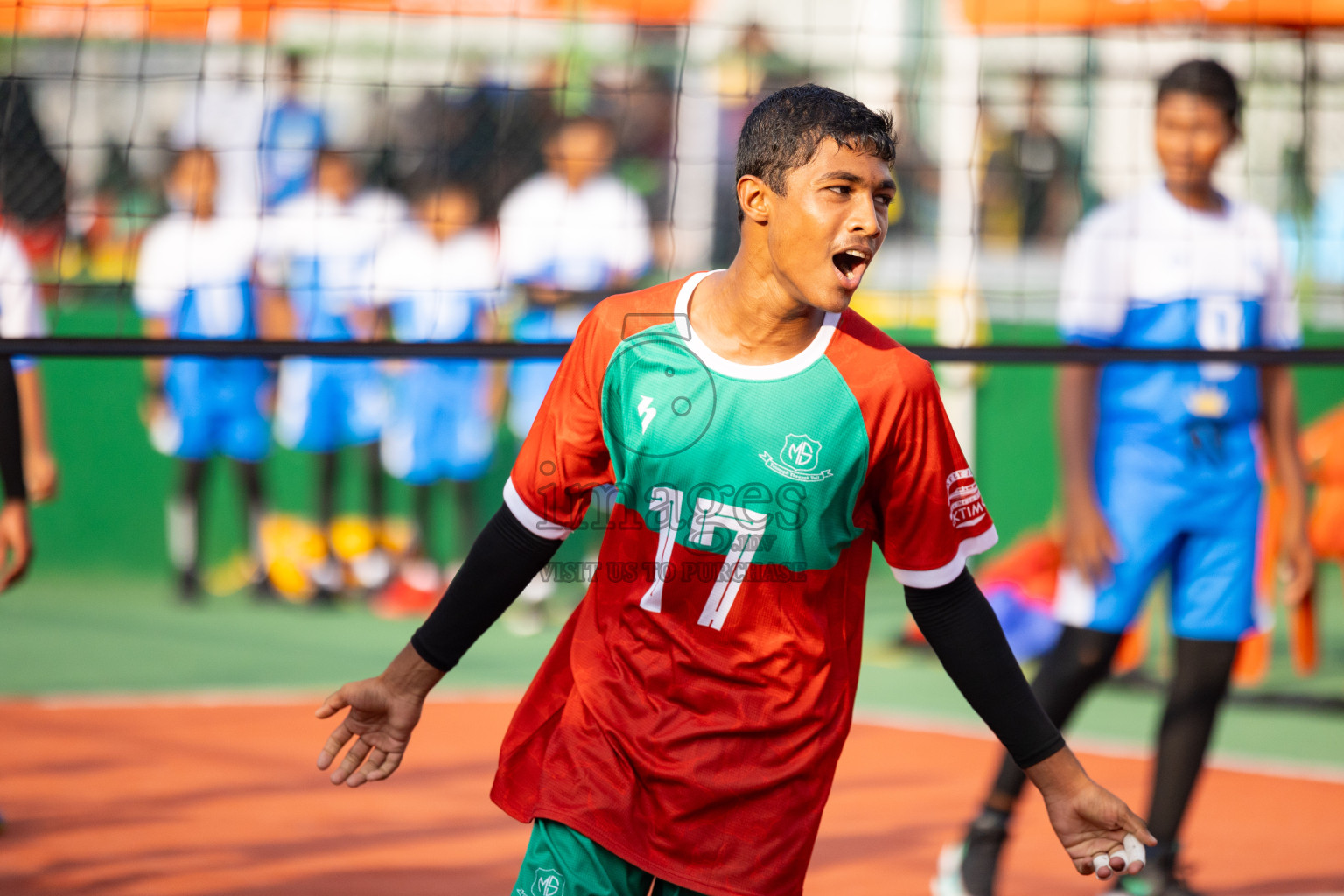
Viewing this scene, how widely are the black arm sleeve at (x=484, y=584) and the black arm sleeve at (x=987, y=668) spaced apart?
25.8 inches

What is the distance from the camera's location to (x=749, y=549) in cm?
233

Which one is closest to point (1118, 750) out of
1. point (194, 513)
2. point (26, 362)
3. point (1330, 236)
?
point (26, 362)

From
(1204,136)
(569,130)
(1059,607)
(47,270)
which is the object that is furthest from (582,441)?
(47,270)

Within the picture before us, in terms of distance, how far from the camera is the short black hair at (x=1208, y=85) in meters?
4.29

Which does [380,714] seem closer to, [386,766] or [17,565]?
[386,766]

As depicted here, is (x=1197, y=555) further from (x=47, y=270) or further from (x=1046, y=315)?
(x=47, y=270)

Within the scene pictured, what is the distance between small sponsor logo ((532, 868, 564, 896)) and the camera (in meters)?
2.26

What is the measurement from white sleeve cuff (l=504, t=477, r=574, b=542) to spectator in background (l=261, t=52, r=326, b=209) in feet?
25.9

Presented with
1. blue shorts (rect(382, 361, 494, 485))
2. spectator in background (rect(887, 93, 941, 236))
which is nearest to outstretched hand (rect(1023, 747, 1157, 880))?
blue shorts (rect(382, 361, 494, 485))

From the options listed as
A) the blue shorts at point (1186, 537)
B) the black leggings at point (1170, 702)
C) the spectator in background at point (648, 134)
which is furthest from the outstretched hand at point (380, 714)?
the spectator in background at point (648, 134)

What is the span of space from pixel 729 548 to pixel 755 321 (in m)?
0.38

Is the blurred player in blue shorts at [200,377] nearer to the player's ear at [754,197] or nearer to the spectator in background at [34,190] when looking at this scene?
the spectator in background at [34,190]

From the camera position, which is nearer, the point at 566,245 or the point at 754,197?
the point at 754,197

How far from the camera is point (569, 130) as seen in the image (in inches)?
354
